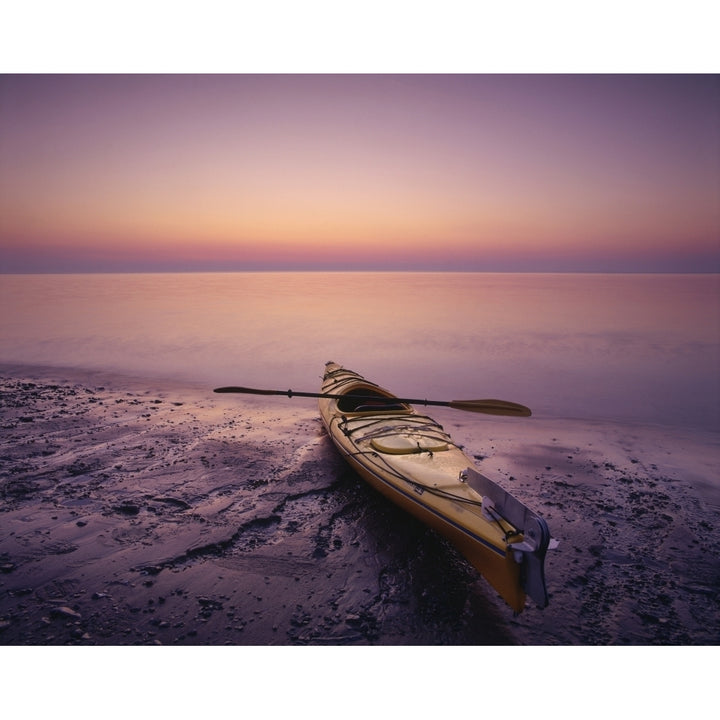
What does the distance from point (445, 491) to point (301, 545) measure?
4.25ft

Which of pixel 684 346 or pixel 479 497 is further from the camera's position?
pixel 684 346

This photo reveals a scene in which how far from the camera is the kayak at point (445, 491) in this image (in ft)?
9.21

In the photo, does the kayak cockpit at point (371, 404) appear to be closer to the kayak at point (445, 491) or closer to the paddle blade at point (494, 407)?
the kayak at point (445, 491)

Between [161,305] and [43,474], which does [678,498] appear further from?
[161,305]

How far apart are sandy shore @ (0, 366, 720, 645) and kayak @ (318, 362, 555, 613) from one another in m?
0.36

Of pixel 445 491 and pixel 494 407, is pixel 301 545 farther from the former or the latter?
pixel 494 407

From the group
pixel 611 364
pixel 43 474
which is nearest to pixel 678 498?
pixel 43 474

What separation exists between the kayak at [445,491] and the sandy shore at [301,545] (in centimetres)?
36

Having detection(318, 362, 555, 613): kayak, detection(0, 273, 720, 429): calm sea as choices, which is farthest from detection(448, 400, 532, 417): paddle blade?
detection(0, 273, 720, 429): calm sea

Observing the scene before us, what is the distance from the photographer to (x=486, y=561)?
302 centimetres

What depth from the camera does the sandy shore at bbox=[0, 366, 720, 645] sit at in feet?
9.48

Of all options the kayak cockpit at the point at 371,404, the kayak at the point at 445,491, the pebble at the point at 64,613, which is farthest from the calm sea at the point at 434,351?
the pebble at the point at 64,613

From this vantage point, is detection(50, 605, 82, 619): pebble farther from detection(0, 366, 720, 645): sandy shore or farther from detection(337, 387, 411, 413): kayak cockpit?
detection(337, 387, 411, 413): kayak cockpit

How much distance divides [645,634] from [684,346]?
14.4 metres
